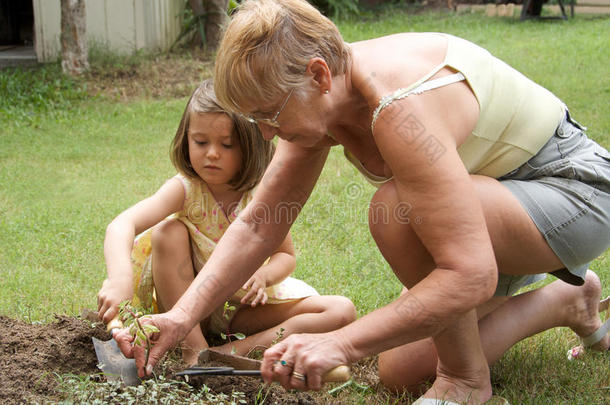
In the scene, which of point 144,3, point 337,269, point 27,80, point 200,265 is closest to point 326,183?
point 337,269

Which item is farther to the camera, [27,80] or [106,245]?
[27,80]

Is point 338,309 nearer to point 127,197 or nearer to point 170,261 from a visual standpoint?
point 170,261

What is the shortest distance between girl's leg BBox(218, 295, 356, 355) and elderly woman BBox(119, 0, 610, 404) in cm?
36

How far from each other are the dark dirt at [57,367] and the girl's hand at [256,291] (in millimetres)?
374

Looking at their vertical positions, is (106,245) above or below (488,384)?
above

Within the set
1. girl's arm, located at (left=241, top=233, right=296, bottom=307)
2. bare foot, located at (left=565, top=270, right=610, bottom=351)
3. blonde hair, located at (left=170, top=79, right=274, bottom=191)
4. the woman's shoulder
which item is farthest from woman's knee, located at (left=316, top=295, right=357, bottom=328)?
the woman's shoulder

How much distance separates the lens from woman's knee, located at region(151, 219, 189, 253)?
9.05ft

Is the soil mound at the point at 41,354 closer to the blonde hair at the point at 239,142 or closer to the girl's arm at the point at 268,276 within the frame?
the girl's arm at the point at 268,276

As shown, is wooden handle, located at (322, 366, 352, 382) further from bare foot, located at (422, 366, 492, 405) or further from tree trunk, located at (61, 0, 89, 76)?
tree trunk, located at (61, 0, 89, 76)

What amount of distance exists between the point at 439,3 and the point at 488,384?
10859 millimetres

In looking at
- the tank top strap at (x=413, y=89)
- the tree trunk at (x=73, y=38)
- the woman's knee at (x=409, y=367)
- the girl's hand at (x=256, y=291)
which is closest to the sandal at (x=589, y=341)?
the woman's knee at (x=409, y=367)

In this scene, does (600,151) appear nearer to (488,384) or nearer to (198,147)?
(488,384)

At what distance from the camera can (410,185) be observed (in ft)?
6.04

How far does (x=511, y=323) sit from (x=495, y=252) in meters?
0.50
